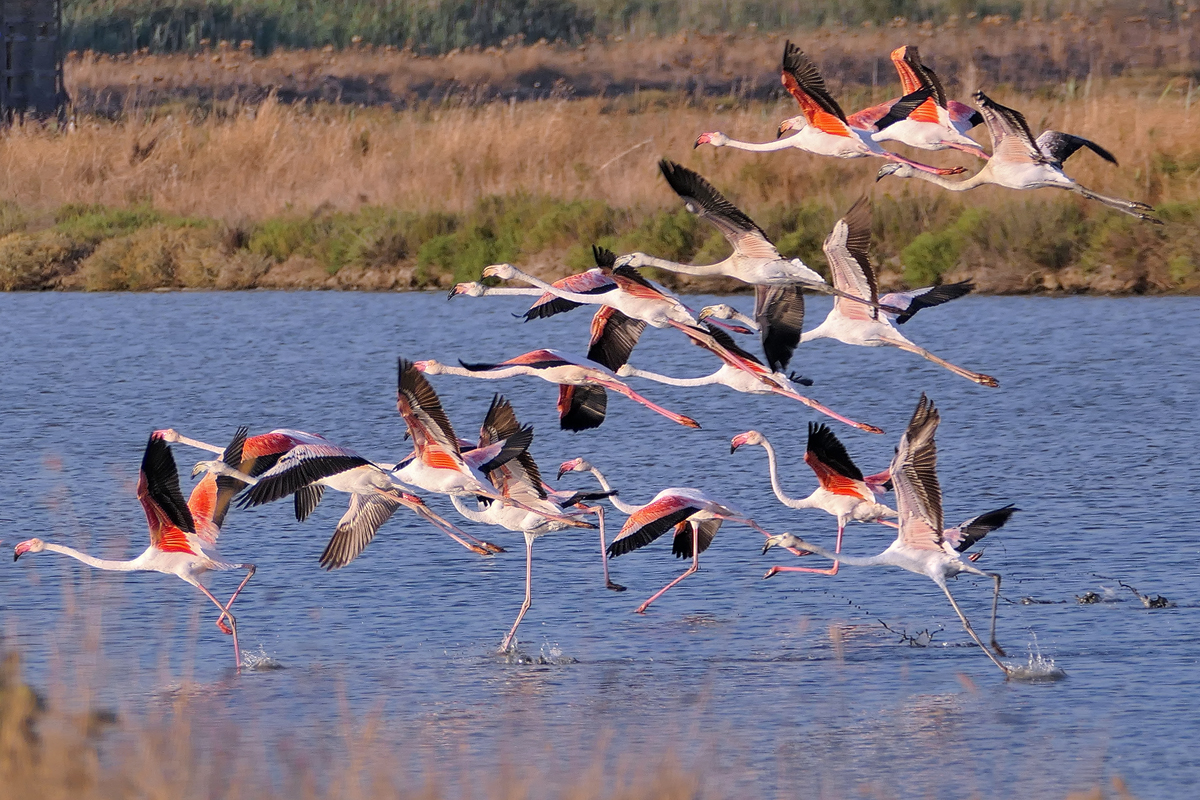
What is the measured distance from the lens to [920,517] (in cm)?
1001

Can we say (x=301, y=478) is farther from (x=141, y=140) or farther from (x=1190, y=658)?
(x=141, y=140)

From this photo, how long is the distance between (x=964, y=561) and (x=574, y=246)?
44.8ft

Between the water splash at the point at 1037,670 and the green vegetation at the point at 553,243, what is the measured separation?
462 inches

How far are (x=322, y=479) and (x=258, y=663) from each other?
4.58 feet

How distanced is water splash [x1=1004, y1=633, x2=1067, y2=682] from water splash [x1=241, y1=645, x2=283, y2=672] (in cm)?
372

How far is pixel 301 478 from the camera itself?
9344mm

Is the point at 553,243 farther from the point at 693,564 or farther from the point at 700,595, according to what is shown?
the point at 693,564

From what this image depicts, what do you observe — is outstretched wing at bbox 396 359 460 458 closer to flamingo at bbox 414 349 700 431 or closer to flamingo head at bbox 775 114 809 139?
flamingo at bbox 414 349 700 431

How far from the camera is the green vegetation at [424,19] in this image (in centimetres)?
4903

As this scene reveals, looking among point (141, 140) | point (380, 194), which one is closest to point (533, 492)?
point (380, 194)

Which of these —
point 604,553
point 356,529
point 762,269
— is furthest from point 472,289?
point 604,553

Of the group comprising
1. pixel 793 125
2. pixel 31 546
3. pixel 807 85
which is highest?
pixel 807 85

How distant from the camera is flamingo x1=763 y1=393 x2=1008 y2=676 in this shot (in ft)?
30.8

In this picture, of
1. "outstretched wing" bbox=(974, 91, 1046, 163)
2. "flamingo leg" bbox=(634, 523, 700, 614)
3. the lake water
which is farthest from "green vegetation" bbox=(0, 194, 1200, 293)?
"outstretched wing" bbox=(974, 91, 1046, 163)
